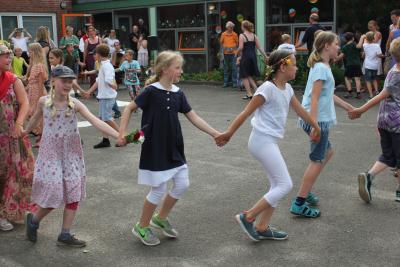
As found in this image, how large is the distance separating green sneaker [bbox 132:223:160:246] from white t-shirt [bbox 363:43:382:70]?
9749 mm

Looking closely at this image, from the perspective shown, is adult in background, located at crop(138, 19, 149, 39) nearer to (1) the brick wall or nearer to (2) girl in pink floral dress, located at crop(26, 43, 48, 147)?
(1) the brick wall

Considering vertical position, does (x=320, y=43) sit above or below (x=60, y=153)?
above

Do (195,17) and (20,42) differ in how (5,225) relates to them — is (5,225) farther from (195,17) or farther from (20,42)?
(195,17)

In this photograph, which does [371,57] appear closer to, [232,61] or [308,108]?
[232,61]

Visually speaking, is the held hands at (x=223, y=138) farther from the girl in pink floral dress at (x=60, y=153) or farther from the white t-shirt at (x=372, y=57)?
the white t-shirt at (x=372, y=57)

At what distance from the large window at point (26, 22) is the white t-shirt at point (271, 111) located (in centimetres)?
1896

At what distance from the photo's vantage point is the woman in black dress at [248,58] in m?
13.9

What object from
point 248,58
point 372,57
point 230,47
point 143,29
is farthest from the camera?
point 143,29

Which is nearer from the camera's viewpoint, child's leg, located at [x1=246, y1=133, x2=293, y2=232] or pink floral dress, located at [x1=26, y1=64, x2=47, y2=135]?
child's leg, located at [x1=246, y1=133, x2=293, y2=232]

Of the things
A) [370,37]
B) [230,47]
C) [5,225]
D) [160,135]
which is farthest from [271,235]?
[230,47]

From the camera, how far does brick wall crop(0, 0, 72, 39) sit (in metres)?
21.3

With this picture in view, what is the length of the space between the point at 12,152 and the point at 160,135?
155cm

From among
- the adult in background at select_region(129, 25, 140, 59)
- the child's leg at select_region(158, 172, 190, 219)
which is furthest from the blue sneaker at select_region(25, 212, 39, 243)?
the adult in background at select_region(129, 25, 140, 59)

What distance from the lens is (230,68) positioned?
54.5 feet
